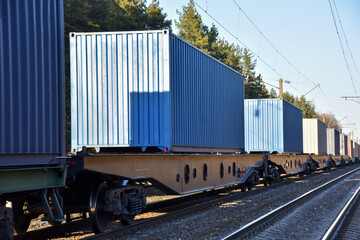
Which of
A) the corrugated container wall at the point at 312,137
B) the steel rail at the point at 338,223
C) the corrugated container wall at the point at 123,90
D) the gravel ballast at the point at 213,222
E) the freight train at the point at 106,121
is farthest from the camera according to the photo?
the corrugated container wall at the point at 312,137

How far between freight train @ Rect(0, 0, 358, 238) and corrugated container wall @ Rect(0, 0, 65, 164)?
0.01 metres

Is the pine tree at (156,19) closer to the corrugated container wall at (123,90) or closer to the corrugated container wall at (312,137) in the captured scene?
the corrugated container wall at (312,137)

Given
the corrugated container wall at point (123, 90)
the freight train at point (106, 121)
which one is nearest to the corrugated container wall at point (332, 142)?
the freight train at point (106, 121)

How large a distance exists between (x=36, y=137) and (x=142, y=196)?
11.0ft

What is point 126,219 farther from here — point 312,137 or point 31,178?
point 312,137

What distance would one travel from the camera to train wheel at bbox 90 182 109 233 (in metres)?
7.32

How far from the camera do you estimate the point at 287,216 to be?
33.0ft

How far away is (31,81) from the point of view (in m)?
5.75

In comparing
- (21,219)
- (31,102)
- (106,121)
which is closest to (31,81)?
(31,102)

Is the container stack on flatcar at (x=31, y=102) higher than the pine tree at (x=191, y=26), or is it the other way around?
the pine tree at (x=191, y=26)

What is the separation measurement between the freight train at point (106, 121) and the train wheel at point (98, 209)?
0.02 m

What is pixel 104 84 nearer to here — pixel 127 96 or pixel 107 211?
pixel 127 96

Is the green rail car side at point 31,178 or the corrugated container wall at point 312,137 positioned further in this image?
the corrugated container wall at point 312,137

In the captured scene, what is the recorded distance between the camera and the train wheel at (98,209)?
24.0ft
